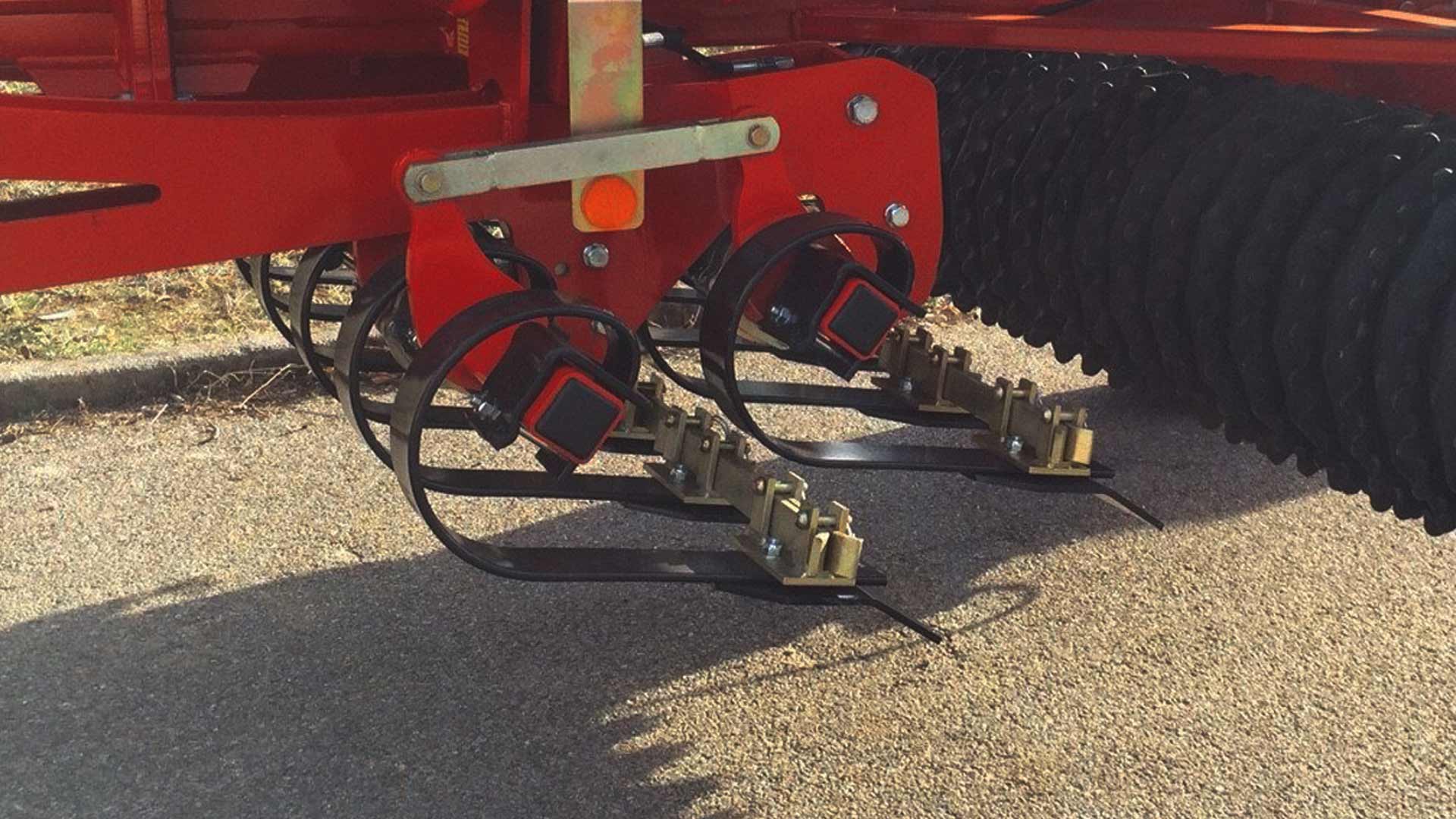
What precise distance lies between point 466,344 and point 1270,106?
1159 millimetres

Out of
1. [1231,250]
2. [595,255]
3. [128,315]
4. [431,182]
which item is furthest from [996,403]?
[128,315]

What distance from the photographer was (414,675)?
2438mm

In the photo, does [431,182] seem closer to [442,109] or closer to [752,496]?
[442,109]

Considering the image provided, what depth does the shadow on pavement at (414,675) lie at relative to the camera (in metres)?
2.17

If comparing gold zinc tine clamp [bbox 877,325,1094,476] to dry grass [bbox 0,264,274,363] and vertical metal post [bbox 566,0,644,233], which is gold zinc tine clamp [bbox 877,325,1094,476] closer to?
vertical metal post [bbox 566,0,644,233]

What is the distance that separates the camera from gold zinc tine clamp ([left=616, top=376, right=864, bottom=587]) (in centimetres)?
192

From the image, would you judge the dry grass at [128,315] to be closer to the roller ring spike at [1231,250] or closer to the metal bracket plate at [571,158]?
the roller ring spike at [1231,250]

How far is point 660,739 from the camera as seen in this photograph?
2.30 m

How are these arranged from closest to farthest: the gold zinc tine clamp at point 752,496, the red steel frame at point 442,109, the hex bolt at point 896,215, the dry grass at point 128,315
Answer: the red steel frame at point 442,109
the gold zinc tine clamp at point 752,496
the hex bolt at point 896,215
the dry grass at point 128,315

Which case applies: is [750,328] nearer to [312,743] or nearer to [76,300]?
[312,743]

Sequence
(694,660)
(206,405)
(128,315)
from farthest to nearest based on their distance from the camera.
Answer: (128,315) → (206,405) → (694,660)

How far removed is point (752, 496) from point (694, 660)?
0.51 meters

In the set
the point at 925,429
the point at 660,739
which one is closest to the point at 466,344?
the point at 660,739

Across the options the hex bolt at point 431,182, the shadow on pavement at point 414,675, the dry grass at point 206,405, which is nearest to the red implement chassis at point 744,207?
the hex bolt at point 431,182
